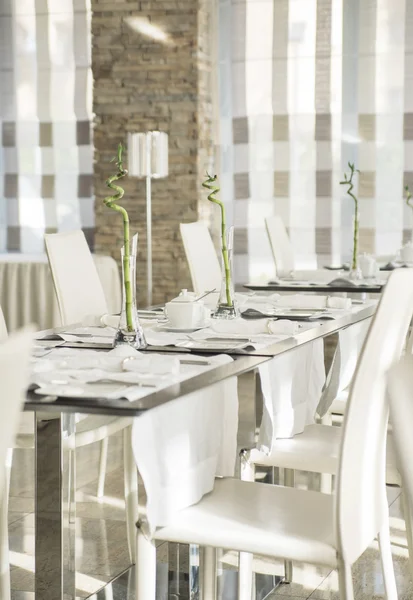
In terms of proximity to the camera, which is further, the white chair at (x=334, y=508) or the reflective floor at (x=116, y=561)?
the reflective floor at (x=116, y=561)

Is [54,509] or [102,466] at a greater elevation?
[54,509]

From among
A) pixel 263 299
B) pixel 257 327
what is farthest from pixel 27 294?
pixel 257 327

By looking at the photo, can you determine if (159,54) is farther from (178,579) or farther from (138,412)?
(138,412)

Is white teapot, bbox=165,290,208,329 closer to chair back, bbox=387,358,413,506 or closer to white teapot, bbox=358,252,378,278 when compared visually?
chair back, bbox=387,358,413,506

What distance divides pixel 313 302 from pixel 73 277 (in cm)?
92

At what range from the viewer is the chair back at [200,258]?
457 centimetres

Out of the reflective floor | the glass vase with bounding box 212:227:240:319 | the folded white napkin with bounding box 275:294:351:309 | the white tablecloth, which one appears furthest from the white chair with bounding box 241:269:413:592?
the white tablecloth

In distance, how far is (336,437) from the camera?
9.21 ft

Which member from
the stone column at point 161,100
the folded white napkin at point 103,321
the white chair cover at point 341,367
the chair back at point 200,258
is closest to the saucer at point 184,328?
the folded white napkin at point 103,321

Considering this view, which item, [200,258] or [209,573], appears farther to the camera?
[200,258]

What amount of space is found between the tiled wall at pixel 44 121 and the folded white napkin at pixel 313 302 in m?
4.67

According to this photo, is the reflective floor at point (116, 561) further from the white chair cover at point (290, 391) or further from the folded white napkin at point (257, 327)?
the folded white napkin at point (257, 327)

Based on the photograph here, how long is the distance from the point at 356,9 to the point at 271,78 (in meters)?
0.81

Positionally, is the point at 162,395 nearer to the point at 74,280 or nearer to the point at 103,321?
the point at 103,321
